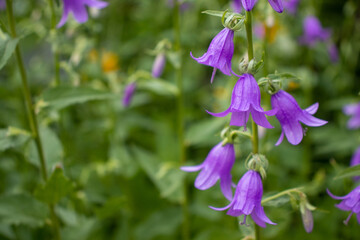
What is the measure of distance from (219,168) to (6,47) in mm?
1007

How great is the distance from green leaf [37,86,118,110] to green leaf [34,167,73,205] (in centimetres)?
33

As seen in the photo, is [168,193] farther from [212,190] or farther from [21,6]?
[21,6]

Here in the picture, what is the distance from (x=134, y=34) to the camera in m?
4.97

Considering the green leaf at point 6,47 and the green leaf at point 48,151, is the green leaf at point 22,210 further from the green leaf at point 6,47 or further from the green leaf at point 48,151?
the green leaf at point 6,47

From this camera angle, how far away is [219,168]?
159 cm

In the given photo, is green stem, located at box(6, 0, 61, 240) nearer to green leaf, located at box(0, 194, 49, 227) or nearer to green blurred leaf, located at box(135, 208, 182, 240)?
green leaf, located at box(0, 194, 49, 227)

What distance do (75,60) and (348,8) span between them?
2406mm

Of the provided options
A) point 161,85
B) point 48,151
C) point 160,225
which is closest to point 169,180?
point 160,225

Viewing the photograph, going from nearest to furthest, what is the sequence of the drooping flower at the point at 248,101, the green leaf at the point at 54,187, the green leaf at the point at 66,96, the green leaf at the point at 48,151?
the drooping flower at the point at 248,101
the green leaf at the point at 54,187
the green leaf at the point at 66,96
the green leaf at the point at 48,151

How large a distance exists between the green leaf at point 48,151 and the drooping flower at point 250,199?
1086mm

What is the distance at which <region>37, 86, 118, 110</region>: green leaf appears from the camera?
6.39 feet

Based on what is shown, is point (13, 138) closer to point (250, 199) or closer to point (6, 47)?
point (6, 47)

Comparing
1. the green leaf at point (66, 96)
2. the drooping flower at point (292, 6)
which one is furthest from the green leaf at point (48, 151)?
the drooping flower at point (292, 6)

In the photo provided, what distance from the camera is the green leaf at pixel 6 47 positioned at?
1627mm
